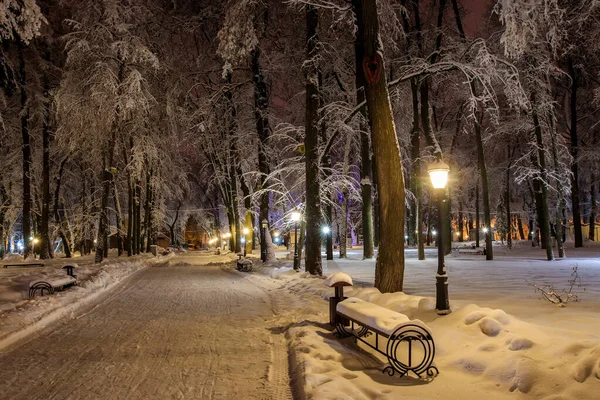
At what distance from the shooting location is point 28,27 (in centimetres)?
1231

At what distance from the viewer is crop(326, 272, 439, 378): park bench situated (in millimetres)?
6168

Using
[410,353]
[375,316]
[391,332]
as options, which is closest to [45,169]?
[375,316]

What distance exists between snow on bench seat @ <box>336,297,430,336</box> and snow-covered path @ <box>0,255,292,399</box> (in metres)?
1.27

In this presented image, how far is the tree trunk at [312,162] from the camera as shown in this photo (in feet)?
57.8

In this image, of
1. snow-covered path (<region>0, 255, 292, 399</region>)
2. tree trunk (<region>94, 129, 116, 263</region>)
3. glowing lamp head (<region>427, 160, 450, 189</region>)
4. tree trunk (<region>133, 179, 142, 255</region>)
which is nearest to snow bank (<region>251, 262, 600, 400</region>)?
snow-covered path (<region>0, 255, 292, 399</region>)

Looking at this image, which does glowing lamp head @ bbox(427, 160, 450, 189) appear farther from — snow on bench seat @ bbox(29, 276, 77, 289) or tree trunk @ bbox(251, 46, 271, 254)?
tree trunk @ bbox(251, 46, 271, 254)

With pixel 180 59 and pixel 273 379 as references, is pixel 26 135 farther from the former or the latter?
pixel 273 379

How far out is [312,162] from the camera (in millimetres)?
17766

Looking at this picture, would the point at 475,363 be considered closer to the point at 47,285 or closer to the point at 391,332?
the point at 391,332

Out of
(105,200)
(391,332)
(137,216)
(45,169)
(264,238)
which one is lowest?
(391,332)

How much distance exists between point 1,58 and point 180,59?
682 inches

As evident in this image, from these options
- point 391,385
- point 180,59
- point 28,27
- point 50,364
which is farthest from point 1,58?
point 180,59

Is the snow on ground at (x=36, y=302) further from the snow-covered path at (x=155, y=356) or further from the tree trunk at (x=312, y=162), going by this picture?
the tree trunk at (x=312, y=162)

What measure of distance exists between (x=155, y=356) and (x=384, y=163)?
20.6ft
